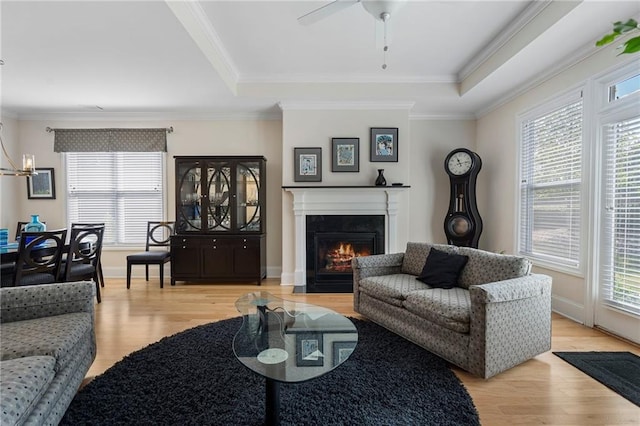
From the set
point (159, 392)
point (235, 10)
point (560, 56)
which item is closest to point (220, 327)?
point (159, 392)

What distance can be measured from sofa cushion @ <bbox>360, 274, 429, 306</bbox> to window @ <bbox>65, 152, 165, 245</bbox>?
3.60 metres

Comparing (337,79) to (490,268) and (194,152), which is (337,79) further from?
(490,268)

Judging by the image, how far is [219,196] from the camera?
4555 millimetres

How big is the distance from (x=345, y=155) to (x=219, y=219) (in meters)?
2.05

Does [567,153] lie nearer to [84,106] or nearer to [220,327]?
[220,327]

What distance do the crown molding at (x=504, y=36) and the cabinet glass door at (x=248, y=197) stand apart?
9.84ft

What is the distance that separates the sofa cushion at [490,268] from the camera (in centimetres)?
241

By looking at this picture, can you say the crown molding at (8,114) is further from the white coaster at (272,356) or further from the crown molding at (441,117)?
the crown molding at (441,117)

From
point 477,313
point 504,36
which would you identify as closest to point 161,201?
point 477,313

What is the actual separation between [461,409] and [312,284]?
2702 millimetres

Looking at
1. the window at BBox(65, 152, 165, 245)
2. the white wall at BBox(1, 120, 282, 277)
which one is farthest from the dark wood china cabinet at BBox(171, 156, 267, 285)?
the window at BBox(65, 152, 165, 245)

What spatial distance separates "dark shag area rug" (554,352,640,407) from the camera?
2.01 metres

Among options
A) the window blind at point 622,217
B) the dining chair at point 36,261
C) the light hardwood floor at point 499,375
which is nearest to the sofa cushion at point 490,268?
the light hardwood floor at point 499,375

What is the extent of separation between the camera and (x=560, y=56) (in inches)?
121
